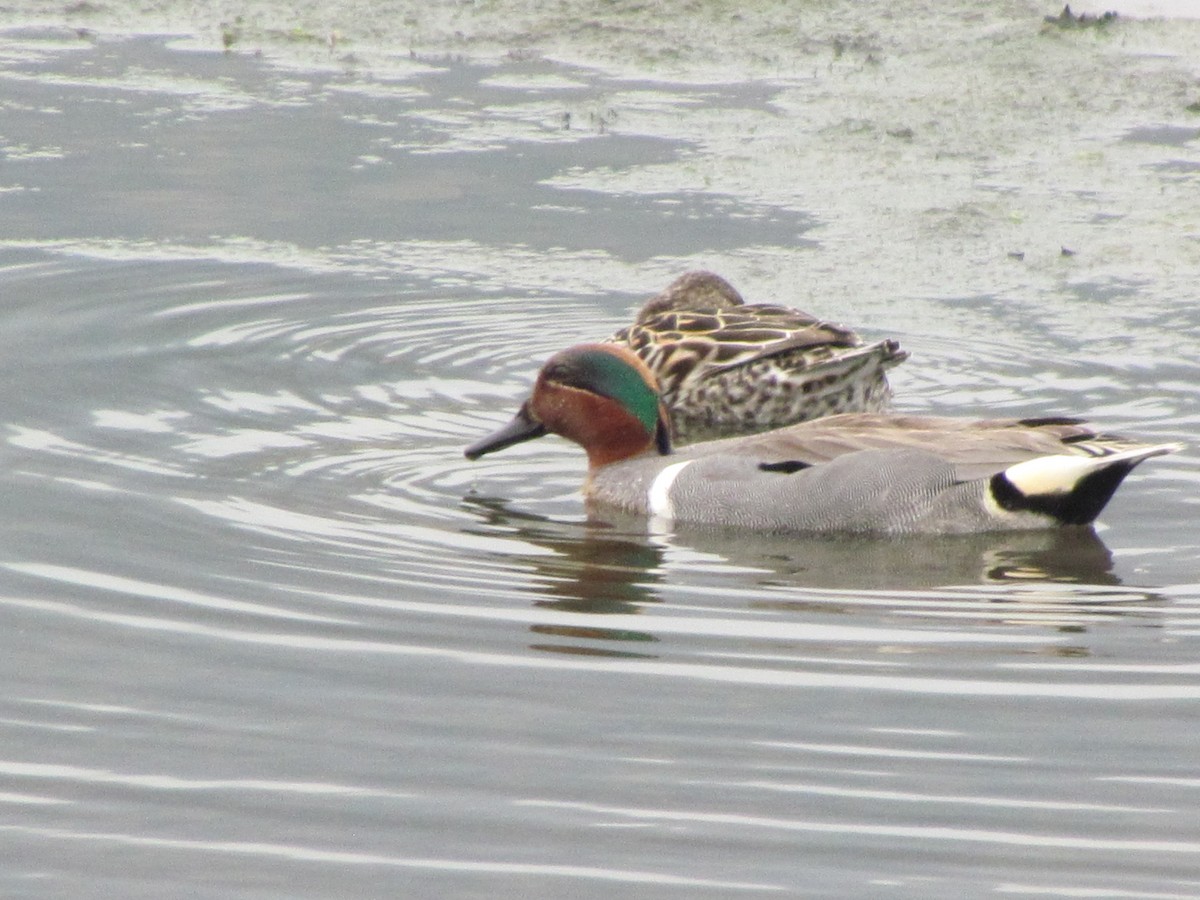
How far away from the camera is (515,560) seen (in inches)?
277

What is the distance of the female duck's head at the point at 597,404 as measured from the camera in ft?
26.9

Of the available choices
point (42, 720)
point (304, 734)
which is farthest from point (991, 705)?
point (42, 720)

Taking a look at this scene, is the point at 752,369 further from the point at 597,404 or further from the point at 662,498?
the point at 662,498

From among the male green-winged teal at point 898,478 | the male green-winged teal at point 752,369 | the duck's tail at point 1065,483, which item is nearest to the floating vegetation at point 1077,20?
the male green-winged teal at point 752,369

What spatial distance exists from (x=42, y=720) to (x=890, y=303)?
6211mm

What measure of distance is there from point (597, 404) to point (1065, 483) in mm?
1737

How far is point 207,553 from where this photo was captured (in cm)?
686

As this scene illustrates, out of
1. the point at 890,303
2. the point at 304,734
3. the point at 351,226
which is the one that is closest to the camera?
the point at 304,734

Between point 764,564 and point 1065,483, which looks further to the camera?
point 1065,483

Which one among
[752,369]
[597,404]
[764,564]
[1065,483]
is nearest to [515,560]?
[764,564]

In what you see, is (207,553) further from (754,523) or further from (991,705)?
(991,705)

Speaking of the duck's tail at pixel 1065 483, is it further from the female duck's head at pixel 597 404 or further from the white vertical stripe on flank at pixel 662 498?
the female duck's head at pixel 597 404

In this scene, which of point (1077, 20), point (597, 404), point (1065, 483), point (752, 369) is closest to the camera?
point (1065, 483)

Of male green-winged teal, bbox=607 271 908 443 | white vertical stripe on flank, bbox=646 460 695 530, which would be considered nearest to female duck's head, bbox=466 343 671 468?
white vertical stripe on flank, bbox=646 460 695 530
